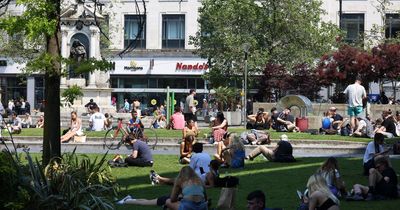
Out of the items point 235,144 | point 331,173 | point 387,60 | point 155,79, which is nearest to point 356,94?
point 235,144

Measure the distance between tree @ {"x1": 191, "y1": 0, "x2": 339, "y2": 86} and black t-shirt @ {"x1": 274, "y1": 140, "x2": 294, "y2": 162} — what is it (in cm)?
2791

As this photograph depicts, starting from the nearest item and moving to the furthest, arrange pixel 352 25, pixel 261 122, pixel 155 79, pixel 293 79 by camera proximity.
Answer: pixel 261 122 < pixel 293 79 < pixel 352 25 < pixel 155 79

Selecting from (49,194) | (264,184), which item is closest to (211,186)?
(264,184)

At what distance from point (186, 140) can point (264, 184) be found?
511cm

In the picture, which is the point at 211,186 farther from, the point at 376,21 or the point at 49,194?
the point at 376,21

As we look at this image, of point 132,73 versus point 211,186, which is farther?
point 132,73

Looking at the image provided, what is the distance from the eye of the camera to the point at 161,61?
66.0m

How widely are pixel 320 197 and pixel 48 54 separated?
5.04 meters

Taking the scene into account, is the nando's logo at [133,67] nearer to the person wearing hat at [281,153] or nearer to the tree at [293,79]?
the tree at [293,79]

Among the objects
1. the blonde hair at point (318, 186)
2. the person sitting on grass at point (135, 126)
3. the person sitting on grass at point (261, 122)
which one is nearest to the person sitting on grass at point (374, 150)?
the blonde hair at point (318, 186)

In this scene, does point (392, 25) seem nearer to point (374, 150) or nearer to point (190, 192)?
point (374, 150)

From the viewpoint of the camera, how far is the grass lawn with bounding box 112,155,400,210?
1477 centimetres

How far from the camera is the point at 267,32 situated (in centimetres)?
5238

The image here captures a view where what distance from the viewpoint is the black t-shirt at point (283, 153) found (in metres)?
22.3
